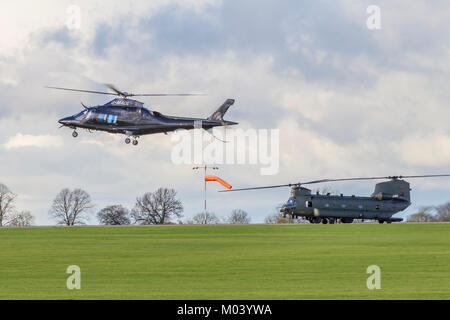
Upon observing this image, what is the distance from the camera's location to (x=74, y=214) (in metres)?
180

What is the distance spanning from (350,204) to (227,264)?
64.4 metres

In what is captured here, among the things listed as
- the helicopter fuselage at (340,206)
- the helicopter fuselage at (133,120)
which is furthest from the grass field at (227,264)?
the helicopter fuselage at (340,206)

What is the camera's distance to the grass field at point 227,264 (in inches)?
1484

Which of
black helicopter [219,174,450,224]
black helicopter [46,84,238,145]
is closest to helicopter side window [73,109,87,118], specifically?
black helicopter [46,84,238,145]

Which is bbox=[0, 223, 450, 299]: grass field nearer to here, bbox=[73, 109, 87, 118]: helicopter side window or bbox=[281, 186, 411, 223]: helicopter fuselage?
bbox=[73, 109, 87, 118]: helicopter side window

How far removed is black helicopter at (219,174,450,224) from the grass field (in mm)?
20060

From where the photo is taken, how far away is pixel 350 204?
113 meters

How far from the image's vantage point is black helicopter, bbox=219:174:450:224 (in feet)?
366

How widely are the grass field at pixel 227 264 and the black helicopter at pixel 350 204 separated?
65.8 feet

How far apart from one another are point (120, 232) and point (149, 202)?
9387 centimetres

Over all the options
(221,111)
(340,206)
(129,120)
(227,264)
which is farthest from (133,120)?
(340,206)

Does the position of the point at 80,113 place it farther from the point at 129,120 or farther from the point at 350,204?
the point at 350,204
